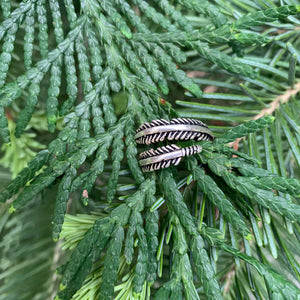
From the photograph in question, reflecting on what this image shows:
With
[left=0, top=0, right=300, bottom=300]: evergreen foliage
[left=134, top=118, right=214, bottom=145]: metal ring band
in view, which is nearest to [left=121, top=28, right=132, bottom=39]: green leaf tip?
[left=0, top=0, right=300, bottom=300]: evergreen foliage

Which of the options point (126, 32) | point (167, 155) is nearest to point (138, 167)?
point (167, 155)

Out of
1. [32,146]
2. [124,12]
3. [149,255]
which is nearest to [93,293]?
[149,255]

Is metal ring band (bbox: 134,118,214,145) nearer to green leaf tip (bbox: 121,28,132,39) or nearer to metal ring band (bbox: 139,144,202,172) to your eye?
metal ring band (bbox: 139,144,202,172)

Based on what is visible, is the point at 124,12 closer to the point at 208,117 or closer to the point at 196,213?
the point at 208,117

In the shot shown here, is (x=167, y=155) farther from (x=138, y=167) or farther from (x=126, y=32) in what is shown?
(x=126, y=32)

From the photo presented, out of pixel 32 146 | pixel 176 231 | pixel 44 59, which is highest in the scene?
pixel 44 59

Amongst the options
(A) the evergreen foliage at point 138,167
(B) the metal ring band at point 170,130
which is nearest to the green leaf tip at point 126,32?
(A) the evergreen foliage at point 138,167
